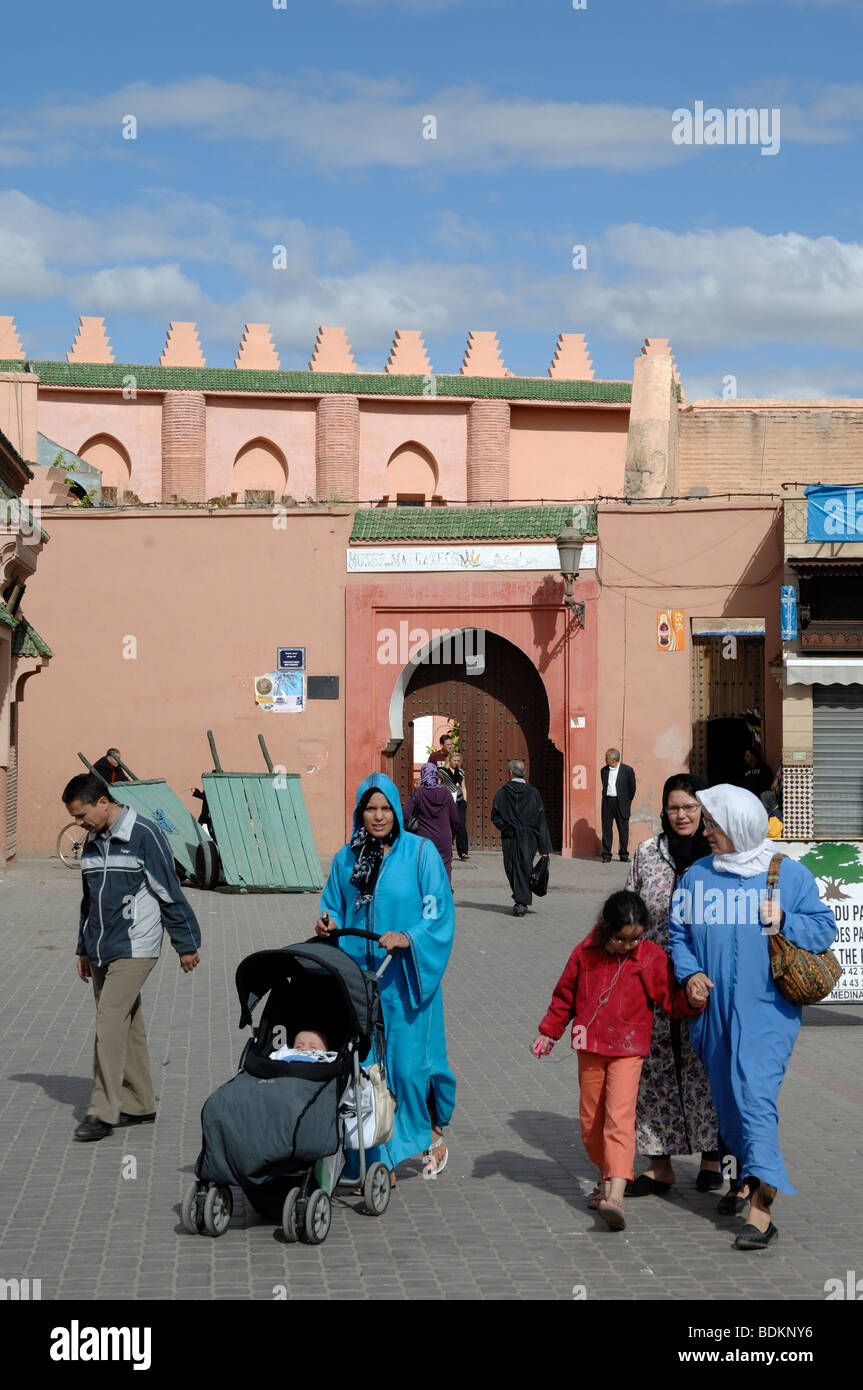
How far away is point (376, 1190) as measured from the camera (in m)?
6.41

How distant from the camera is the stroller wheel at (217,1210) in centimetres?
602

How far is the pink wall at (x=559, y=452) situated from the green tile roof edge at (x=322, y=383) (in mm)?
472

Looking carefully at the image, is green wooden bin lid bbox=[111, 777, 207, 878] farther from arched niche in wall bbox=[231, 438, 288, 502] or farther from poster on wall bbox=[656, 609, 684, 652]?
arched niche in wall bbox=[231, 438, 288, 502]

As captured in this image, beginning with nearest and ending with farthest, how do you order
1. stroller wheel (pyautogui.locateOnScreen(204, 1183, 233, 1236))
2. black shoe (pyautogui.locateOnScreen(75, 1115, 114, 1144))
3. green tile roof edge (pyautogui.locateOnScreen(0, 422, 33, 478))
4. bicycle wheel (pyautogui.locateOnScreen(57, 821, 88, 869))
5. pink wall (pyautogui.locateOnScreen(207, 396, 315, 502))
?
stroller wheel (pyautogui.locateOnScreen(204, 1183, 233, 1236)) → black shoe (pyautogui.locateOnScreen(75, 1115, 114, 1144)) → green tile roof edge (pyautogui.locateOnScreen(0, 422, 33, 478)) → bicycle wheel (pyautogui.locateOnScreen(57, 821, 88, 869)) → pink wall (pyautogui.locateOnScreen(207, 396, 315, 502))

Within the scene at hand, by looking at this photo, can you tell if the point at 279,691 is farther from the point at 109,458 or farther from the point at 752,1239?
the point at 752,1239

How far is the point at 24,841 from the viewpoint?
2458cm

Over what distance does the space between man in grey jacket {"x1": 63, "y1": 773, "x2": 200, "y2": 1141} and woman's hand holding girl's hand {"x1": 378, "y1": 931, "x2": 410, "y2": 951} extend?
1.60m

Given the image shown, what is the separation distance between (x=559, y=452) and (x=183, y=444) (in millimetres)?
8467

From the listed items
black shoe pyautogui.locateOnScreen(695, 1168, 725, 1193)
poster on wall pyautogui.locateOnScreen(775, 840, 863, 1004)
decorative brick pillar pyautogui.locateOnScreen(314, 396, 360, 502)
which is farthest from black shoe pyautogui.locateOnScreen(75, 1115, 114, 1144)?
decorative brick pillar pyautogui.locateOnScreen(314, 396, 360, 502)

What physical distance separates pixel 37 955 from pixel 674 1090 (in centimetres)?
846

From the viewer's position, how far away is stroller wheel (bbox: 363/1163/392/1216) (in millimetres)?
6375

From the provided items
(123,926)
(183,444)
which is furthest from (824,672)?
(183,444)

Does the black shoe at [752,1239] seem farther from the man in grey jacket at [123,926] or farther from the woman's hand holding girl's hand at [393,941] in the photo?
the man in grey jacket at [123,926]

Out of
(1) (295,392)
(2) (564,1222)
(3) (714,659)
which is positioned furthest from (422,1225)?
(1) (295,392)
